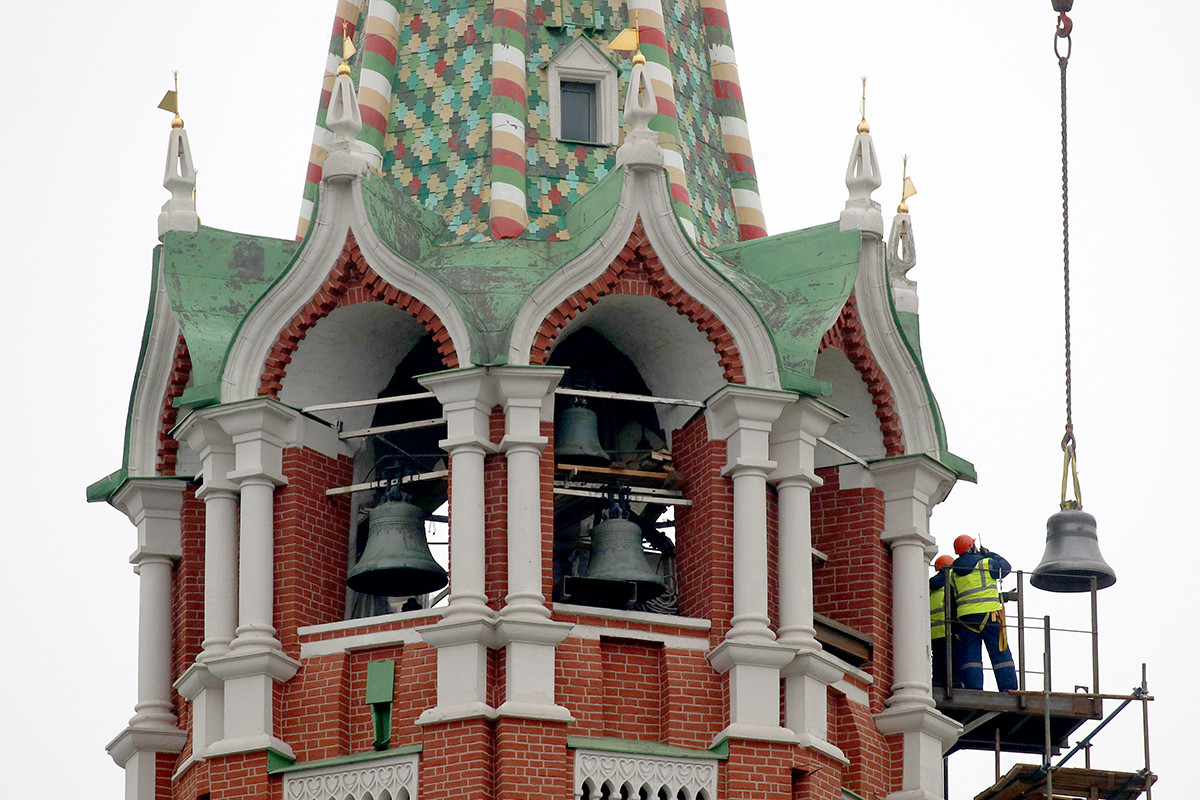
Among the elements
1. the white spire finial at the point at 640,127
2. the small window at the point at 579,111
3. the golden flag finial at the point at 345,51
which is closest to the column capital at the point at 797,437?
the white spire finial at the point at 640,127

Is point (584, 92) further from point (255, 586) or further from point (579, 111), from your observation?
point (255, 586)

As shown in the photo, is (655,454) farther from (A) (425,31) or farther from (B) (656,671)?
(A) (425,31)

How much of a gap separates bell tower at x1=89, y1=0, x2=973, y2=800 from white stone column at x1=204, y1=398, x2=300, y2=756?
0.13ft

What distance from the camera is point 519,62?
44.2 meters

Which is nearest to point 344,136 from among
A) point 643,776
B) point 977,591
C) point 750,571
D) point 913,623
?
point 750,571

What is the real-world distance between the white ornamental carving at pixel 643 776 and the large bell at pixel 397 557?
314 centimetres

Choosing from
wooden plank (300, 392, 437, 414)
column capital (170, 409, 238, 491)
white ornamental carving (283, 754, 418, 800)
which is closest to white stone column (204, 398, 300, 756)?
column capital (170, 409, 238, 491)

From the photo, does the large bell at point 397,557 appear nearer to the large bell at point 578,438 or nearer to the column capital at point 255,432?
the column capital at point 255,432

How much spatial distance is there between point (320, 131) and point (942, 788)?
11220mm

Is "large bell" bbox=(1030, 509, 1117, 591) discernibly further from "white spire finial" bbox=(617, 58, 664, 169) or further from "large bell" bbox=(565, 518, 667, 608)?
"white spire finial" bbox=(617, 58, 664, 169)

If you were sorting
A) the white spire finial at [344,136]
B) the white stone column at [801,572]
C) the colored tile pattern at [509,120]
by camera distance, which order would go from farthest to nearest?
1. the colored tile pattern at [509,120]
2. the white spire finial at [344,136]
3. the white stone column at [801,572]

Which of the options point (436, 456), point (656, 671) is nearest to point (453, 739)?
point (656, 671)

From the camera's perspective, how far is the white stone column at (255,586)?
4025 centimetres

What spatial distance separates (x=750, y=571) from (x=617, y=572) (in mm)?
1551
